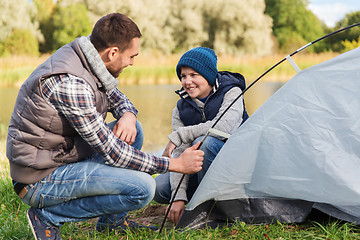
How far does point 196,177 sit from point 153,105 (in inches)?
279

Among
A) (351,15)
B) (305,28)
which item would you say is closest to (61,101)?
(305,28)

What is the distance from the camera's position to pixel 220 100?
7.72 feet

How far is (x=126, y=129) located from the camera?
2092 mm

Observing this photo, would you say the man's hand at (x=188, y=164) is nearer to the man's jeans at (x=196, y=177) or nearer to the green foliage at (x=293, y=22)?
the man's jeans at (x=196, y=177)

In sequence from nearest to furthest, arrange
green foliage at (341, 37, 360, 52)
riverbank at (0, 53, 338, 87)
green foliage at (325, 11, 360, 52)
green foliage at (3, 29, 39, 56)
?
1. riverbank at (0, 53, 338, 87)
2. green foliage at (3, 29, 39, 56)
3. green foliage at (341, 37, 360, 52)
4. green foliage at (325, 11, 360, 52)

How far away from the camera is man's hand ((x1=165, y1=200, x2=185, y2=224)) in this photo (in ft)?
7.21

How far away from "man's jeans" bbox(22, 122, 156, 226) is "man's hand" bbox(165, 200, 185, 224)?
36 centimetres

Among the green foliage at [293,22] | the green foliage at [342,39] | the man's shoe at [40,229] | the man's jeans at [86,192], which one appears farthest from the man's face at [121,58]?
the green foliage at [293,22]

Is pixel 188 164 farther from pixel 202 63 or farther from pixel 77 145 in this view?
pixel 202 63

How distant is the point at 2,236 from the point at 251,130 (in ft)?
4.57

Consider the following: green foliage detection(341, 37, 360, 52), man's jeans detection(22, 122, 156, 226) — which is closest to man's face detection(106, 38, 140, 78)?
man's jeans detection(22, 122, 156, 226)

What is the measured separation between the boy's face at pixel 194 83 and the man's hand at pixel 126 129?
0.41 meters

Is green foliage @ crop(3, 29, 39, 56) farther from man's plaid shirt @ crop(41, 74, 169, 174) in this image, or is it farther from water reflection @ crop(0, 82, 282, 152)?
man's plaid shirt @ crop(41, 74, 169, 174)

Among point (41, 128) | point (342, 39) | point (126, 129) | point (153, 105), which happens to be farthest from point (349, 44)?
point (41, 128)
